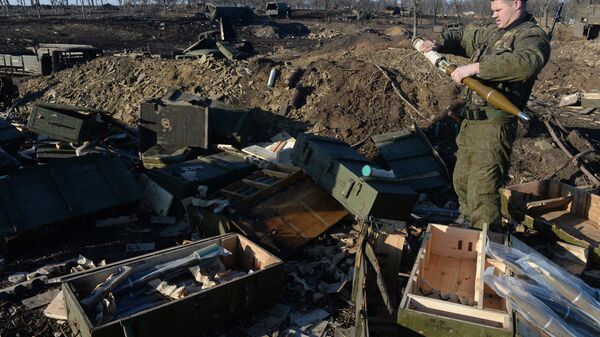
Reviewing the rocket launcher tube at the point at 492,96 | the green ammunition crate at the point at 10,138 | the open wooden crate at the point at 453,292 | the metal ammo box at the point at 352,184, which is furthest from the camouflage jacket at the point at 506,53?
the green ammunition crate at the point at 10,138

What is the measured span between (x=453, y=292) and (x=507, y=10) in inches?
118

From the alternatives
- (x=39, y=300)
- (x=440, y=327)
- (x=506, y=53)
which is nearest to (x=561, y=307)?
(x=440, y=327)

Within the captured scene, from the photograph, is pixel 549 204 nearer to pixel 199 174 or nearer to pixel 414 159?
pixel 414 159

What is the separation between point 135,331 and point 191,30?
36.1 m

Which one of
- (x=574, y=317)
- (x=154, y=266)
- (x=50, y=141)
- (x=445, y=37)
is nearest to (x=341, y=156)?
(x=445, y=37)

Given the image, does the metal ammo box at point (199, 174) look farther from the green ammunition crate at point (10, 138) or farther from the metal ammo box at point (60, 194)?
the green ammunition crate at point (10, 138)

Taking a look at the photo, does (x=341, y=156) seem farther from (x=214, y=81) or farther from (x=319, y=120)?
(x=214, y=81)

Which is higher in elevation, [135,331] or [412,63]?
[412,63]

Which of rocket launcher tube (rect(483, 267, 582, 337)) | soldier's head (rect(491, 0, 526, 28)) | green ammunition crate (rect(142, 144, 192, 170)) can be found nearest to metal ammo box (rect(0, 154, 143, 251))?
green ammunition crate (rect(142, 144, 192, 170))

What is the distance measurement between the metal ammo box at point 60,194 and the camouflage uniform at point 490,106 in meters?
4.43

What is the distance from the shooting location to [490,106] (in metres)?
5.46

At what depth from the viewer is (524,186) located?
7129mm

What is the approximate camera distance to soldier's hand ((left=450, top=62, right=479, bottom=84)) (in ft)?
16.4

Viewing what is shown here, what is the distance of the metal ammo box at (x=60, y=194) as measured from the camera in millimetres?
5949
